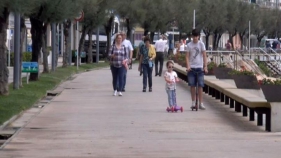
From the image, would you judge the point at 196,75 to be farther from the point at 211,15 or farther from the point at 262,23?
the point at 262,23

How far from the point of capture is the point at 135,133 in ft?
Result: 46.4

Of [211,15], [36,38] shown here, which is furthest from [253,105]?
[211,15]

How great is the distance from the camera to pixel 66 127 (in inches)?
590

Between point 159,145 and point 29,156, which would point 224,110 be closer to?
point 159,145

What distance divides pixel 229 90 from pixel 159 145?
633cm

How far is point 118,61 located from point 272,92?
8905mm

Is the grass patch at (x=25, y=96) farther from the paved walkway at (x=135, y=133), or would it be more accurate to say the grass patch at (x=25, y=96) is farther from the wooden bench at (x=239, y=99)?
the wooden bench at (x=239, y=99)

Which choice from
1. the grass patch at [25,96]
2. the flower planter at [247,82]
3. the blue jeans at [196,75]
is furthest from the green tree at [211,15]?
the blue jeans at [196,75]

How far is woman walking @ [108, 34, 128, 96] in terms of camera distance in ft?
73.6

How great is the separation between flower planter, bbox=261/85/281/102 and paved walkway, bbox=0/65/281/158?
0.64 m

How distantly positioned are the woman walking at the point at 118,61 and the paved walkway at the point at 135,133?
46.8 inches

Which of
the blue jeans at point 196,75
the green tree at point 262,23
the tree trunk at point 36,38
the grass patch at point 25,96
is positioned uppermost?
the green tree at point 262,23

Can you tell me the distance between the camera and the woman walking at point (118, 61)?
22.4 metres

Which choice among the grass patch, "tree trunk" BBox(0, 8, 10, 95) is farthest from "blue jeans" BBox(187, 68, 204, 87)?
"tree trunk" BBox(0, 8, 10, 95)
